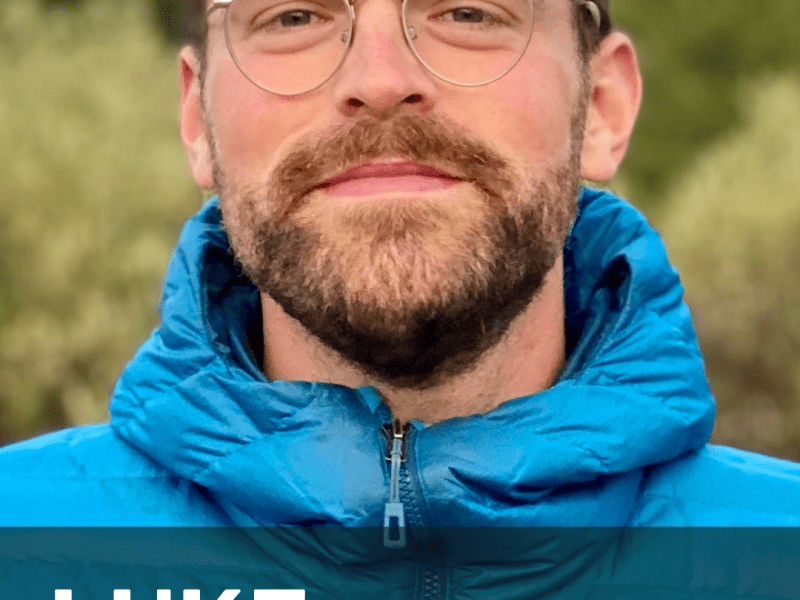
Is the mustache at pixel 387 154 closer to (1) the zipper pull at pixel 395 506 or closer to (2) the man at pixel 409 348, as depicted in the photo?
(2) the man at pixel 409 348

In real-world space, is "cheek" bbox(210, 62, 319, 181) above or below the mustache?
above

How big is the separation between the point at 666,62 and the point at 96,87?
11.3 m

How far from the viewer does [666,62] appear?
2198 cm

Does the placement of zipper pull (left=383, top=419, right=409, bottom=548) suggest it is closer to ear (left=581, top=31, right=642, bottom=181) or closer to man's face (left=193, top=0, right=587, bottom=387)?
man's face (left=193, top=0, right=587, bottom=387)

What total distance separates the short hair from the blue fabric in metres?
0.37

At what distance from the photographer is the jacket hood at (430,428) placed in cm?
205

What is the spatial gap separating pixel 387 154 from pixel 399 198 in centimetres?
9

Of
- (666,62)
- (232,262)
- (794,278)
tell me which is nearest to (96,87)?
(794,278)

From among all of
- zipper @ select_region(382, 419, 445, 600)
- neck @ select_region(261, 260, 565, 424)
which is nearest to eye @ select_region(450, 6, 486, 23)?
neck @ select_region(261, 260, 565, 424)

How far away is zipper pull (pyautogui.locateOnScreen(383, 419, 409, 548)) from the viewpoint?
6.48ft

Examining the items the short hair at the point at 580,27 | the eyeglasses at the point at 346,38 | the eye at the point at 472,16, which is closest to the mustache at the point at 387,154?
the eyeglasses at the point at 346,38

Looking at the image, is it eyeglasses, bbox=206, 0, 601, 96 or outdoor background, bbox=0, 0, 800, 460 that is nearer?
eyeglasses, bbox=206, 0, 601, 96

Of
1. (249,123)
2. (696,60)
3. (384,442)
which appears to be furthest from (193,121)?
(696,60)

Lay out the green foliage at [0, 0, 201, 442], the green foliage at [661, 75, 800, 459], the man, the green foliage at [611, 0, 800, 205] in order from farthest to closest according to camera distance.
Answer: the green foliage at [611, 0, 800, 205] → the green foliage at [0, 0, 201, 442] → the green foliage at [661, 75, 800, 459] → the man
